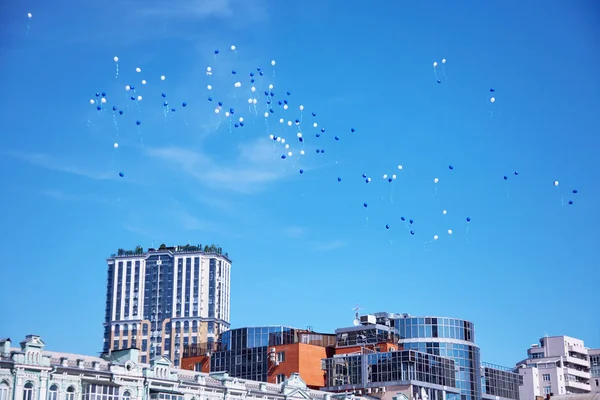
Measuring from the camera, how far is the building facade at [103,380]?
277ft

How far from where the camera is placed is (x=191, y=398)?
3893 inches

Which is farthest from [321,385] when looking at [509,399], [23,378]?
[23,378]

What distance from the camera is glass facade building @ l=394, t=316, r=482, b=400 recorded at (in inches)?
5837

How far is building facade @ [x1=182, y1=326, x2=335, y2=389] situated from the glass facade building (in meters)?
12.6

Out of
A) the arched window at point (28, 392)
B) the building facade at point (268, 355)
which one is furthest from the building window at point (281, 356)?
the arched window at point (28, 392)

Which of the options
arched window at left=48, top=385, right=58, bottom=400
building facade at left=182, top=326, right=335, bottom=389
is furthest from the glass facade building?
arched window at left=48, top=385, right=58, bottom=400

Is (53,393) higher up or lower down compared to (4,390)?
higher up

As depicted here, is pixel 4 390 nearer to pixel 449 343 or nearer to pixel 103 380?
pixel 103 380

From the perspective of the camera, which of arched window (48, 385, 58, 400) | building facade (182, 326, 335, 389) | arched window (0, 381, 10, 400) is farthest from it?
building facade (182, 326, 335, 389)

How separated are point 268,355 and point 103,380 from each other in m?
59.6

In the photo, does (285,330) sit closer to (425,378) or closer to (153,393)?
(425,378)

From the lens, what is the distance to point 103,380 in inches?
3585

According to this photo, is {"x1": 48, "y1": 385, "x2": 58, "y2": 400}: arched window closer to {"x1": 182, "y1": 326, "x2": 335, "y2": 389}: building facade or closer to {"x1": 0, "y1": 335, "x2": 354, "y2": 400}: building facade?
{"x1": 0, "y1": 335, "x2": 354, "y2": 400}: building facade

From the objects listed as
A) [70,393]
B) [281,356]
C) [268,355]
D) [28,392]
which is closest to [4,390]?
[28,392]
